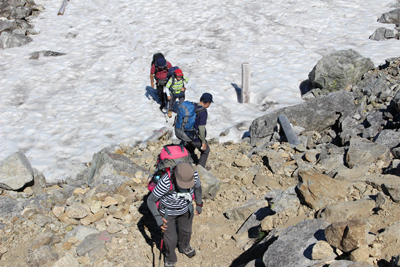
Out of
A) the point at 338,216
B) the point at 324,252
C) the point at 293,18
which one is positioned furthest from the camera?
the point at 293,18

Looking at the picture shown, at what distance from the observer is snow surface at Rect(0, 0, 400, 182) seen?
11.3m

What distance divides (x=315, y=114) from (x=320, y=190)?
15.8 feet

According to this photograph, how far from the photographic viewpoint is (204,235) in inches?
241

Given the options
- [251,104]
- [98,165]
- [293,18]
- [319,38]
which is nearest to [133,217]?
[98,165]

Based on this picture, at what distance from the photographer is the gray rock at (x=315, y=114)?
9711mm

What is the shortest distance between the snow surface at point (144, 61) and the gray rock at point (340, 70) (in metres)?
1.25

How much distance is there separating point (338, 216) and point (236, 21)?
15.7 m

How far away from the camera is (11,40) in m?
16.6

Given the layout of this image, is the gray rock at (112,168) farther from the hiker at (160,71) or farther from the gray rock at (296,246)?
the gray rock at (296,246)

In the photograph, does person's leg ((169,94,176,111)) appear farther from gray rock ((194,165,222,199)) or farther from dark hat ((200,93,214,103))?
gray rock ((194,165,222,199))

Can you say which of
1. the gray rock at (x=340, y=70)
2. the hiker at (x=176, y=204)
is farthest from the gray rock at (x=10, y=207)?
the gray rock at (x=340, y=70)

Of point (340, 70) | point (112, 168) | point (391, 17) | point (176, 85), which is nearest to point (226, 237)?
point (112, 168)

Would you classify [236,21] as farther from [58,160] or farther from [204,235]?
[204,235]

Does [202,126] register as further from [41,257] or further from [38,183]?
[38,183]
